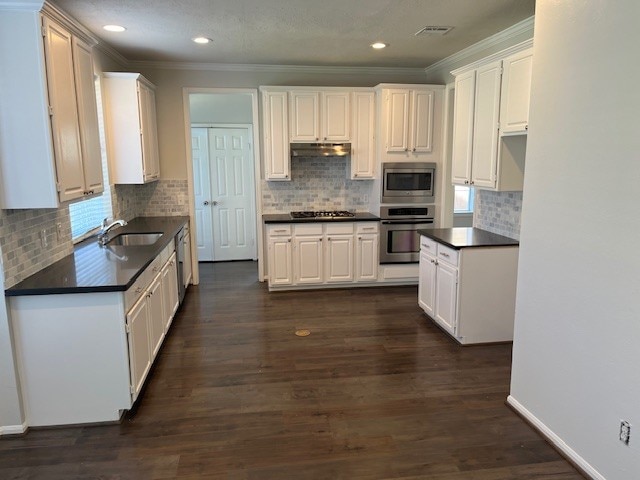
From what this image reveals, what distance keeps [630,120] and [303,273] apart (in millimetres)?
3924

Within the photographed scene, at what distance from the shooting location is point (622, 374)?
6.64ft

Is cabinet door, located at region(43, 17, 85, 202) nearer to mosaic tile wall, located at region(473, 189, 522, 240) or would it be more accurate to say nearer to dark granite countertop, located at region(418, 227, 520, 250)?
dark granite countertop, located at region(418, 227, 520, 250)

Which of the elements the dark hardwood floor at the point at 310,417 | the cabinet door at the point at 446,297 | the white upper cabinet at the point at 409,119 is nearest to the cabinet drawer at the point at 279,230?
the dark hardwood floor at the point at 310,417

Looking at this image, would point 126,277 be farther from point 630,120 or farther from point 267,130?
point 267,130

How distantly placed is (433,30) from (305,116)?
1.87 m

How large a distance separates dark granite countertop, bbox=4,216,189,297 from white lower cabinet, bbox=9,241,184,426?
2.2 inches

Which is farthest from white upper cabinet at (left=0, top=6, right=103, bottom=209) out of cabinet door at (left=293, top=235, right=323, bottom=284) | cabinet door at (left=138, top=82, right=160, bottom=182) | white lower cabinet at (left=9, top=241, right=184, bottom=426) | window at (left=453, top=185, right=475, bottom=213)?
window at (left=453, top=185, right=475, bottom=213)

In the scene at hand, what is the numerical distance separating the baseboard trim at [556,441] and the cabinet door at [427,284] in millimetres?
1457

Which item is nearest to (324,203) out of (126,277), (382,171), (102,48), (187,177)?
(382,171)

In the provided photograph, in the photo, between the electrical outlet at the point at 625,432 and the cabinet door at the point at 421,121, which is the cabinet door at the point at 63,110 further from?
the cabinet door at the point at 421,121

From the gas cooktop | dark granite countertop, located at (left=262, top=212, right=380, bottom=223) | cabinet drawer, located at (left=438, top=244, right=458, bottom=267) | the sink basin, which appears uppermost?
the gas cooktop

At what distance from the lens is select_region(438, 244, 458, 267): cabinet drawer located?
3.80m

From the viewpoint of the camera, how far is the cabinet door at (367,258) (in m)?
5.47


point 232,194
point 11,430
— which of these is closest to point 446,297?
point 11,430
